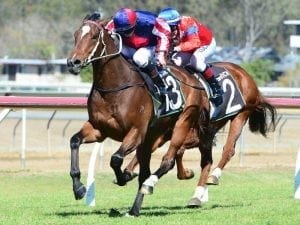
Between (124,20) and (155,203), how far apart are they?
2.56 m

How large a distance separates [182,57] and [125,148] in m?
2.00

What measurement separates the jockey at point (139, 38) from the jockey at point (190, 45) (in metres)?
0.37

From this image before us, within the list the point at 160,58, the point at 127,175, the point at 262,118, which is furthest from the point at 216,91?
the point at 127,175

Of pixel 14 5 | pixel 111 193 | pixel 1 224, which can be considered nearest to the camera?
pixel 1 224

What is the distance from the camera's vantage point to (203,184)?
423 inches

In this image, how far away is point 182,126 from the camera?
33.0ft

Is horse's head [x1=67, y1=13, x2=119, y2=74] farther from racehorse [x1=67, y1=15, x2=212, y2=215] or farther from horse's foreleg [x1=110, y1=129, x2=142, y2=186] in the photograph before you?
horse's foreleg [x1=110, y1=129, x2=142, y2=186]

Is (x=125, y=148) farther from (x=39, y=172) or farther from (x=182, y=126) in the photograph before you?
(x=39, y=172)

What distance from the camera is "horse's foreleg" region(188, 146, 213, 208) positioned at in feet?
33.8

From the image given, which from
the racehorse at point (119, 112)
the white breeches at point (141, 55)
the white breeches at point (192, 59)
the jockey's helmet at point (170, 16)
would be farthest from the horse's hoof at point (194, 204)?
the jockey's helmet at point (170, 16)

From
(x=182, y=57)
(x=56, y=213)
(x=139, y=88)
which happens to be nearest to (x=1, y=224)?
(x=56, y=213)

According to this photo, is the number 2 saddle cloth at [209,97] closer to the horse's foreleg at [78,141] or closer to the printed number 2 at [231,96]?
the printed number 2 at [231,96]

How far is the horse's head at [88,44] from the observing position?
870cm

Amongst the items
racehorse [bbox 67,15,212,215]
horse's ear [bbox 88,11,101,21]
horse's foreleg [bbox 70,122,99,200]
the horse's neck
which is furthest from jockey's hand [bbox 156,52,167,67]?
horse's foreleg [bbox 70,122,99,200]
